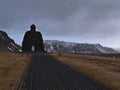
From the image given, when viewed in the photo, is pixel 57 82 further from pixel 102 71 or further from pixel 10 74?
pixel 102 71

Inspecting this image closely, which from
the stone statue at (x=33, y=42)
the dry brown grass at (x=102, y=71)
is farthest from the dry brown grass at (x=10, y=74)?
the stone statue at (x=33, y=42)

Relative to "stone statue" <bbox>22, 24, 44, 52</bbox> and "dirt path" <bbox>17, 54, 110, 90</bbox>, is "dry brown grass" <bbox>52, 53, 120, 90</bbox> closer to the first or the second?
"dirt path" <bbox>17, 54, 110, 90</bbox>

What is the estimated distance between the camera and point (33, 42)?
15025cm

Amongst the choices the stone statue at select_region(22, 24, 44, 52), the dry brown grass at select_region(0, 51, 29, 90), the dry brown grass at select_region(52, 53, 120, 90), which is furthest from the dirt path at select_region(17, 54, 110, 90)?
the stone statue at select_region(22, 24, 44, 52)

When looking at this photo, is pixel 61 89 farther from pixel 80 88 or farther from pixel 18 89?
pixel 18 89

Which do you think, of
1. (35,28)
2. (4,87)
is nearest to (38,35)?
(35,28)

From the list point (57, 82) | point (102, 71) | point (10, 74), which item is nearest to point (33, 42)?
point (102, 71)

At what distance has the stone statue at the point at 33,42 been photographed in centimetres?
14788

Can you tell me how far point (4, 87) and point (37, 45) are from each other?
12347 cm

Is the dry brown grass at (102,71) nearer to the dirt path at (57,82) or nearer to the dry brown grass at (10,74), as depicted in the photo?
the dirt path at (57,82)

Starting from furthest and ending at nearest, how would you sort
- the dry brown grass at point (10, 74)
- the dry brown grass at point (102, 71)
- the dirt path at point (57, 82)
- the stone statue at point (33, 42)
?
the stone statue at point (33, 42), the dry brown grass at point (102, 71), the dry brown grass at point (10, 74), the dirt path at point (57, 82)

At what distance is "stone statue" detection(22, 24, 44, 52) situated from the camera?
148 meters

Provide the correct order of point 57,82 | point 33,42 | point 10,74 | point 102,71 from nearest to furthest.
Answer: point 57,82 < point 10,74 < point 102,71 < point 33,42

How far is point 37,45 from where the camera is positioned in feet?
488
